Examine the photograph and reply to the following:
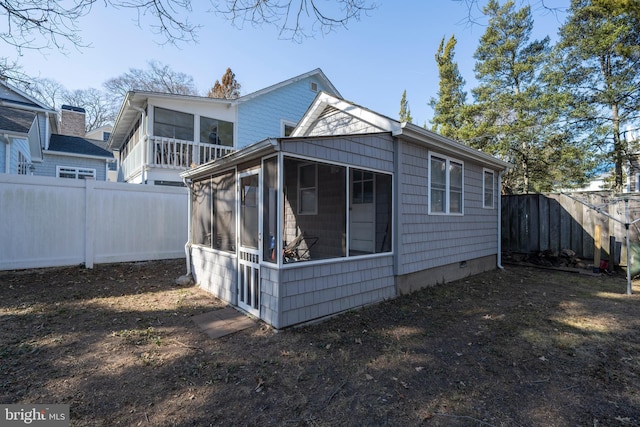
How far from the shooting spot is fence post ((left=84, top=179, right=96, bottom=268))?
22.9 feet

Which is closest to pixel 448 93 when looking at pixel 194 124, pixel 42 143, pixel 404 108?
pixel 404 108

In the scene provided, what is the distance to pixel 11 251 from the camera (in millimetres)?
6207

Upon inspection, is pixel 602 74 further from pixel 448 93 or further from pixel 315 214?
pixel 315 214

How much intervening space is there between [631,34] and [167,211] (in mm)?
17998

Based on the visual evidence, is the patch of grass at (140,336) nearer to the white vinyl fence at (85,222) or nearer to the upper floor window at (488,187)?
the white vinyl fence at (85,222)

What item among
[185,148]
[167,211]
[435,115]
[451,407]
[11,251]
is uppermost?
[435,115]

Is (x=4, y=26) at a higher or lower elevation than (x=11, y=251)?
higher

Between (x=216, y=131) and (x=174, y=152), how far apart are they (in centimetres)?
189

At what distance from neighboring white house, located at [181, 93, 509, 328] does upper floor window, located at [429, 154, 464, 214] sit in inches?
0.9

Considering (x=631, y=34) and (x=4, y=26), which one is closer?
(x=4, y=26)

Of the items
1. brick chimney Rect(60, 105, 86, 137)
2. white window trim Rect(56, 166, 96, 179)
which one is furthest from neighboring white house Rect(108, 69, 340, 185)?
brick chimney Rect(60, 105, 86, 137)

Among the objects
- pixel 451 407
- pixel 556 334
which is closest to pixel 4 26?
pixel 451 407

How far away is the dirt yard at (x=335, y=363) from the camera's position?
2418 millimetres

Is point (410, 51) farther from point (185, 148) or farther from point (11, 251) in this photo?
point (11, 251)
